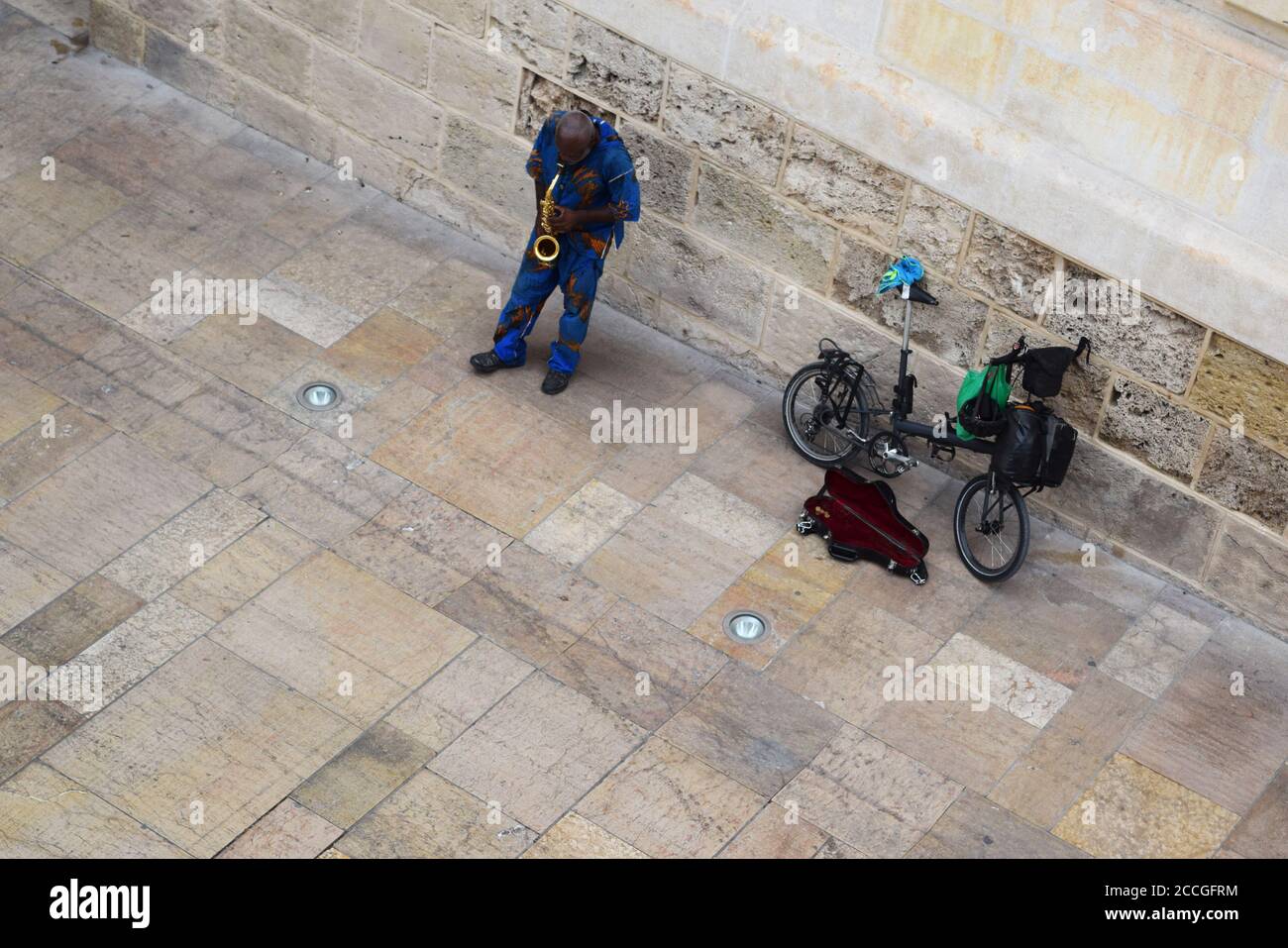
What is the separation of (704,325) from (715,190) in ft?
2.74

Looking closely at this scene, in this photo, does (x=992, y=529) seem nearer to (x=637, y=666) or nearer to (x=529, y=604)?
(x=637, y=666)

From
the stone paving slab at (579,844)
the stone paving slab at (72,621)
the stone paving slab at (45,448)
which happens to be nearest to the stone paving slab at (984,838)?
the stone paving slab at (579,844)

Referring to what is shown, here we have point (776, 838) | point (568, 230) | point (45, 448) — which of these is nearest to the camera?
point (776, 838)

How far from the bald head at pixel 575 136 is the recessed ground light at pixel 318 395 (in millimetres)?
1832

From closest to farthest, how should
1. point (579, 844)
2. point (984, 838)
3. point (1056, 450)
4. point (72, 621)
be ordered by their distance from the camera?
point (579, 844) < point (984, 838) < point (72, 621) < point (1056, 450)

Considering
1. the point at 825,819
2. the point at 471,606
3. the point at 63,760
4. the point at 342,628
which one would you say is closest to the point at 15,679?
the point at 63,760

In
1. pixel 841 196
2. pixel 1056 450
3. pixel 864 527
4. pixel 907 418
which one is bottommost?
pixel 864 527

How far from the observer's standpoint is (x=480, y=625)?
31.3 feet

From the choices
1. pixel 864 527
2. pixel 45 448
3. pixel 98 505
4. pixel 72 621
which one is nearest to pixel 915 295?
pixel 864 527

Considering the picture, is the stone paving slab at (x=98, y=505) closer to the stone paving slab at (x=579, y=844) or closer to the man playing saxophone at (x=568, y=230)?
the man playing saxophone at (x=568, y=230)

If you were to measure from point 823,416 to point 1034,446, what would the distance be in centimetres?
131

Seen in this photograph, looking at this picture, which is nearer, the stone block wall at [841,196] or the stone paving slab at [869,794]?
the stone paving slab at [869,794]

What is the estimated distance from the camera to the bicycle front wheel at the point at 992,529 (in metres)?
9.86

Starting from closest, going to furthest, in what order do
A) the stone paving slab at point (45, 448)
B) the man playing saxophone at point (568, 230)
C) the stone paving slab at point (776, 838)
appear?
the stone paving slab at point (776, 838) → the stone paving slab at point (45, 448) → the man playing saxophone at point (568, 230)
